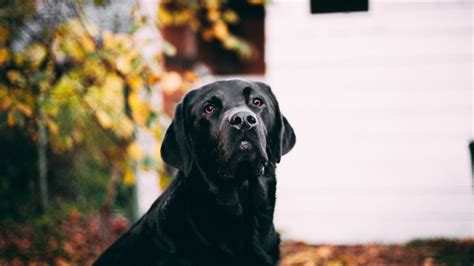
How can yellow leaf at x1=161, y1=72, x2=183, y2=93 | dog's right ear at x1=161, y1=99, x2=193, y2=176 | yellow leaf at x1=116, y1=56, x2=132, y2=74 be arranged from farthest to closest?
yellow leaf at x1=161, y1=72, x2=183, y2=93
yellow leaf at x1=116, y1=56, x2=132, y2=74
dog's right ear at x1=161, y1=99, x2=193, y2=176

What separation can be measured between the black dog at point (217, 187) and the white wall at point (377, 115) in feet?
10.2

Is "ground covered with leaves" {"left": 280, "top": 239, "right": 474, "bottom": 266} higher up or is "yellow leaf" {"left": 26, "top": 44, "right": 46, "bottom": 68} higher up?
"yellow leaf" {"left": 26, "top": 44, "right": 46, "bottom": 68}

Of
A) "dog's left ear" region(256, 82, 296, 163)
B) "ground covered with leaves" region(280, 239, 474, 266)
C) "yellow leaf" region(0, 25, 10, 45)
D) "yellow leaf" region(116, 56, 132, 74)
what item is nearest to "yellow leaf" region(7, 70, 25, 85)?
"yellow leaf" region(0, 25, 10, 45)

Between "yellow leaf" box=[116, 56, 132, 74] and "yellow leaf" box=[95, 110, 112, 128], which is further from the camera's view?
"yellow leaf" box=[95, 110, 112, 128]

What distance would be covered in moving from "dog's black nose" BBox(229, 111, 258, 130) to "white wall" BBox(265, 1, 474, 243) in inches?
140

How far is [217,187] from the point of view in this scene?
9.13 ft

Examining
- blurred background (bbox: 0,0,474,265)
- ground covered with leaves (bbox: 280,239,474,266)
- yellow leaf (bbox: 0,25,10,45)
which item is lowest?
ground covered with leaves (bbox: 280,239,474,266)

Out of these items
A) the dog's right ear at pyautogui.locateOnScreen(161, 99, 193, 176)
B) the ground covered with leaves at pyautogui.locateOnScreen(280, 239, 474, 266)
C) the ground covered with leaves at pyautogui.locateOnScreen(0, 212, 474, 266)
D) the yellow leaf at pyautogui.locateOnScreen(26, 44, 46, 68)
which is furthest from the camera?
the ground covered with leaves at pyautogui.locateOnScreen(0, 212, 474, 266)

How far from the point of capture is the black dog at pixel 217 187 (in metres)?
2.60

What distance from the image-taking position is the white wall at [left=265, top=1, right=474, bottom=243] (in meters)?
5.87

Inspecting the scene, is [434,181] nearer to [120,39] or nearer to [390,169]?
[390,169]

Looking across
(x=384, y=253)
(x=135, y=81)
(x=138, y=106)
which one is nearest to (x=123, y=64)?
(x=135, y=81)

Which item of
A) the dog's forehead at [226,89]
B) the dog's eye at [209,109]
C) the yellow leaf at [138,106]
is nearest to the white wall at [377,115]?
the yellow leaf at [138,106]

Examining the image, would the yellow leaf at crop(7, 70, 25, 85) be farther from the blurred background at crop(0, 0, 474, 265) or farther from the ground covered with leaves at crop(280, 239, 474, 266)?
the ground covered with leaves at crop(280, 239, 474, 266)
